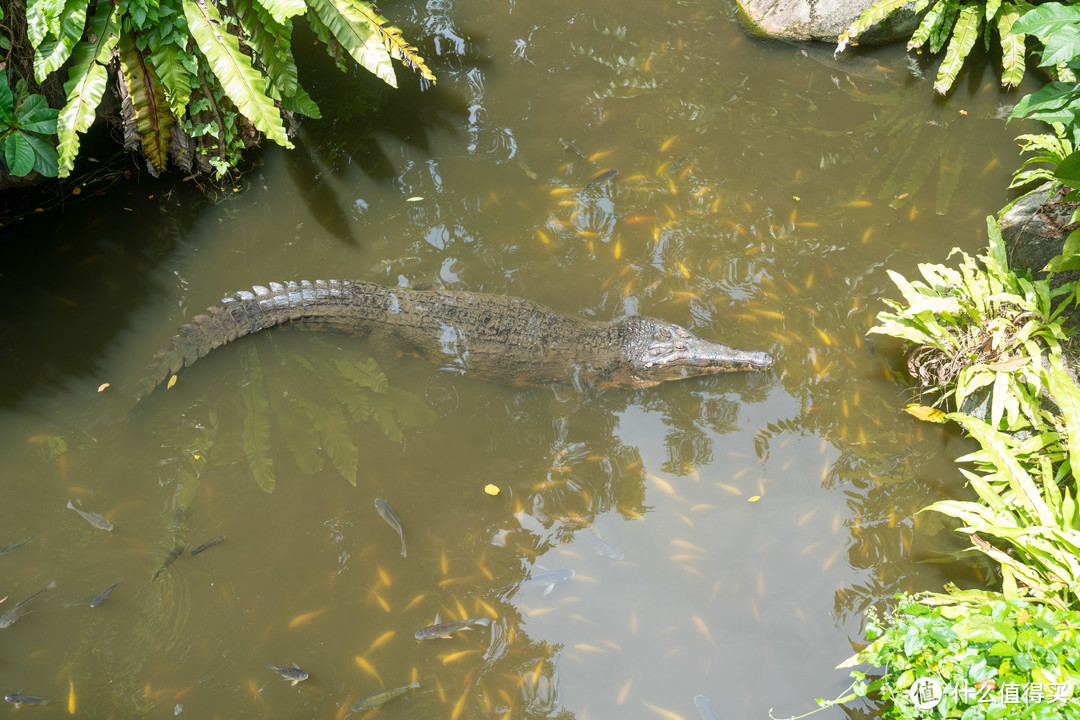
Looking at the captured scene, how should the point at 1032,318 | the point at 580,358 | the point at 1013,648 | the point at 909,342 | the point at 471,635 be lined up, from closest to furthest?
the point at 1013,648, the point at 471,635, the point at 1032,318, the point at 909,342, the point at 580,358

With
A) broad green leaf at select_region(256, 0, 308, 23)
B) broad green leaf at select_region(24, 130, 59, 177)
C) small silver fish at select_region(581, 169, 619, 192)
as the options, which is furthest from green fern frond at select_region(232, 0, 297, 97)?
small silver fish at select_region(581, 169, 619, 192)

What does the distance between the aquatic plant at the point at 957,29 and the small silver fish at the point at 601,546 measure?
560cm

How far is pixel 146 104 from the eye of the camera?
4.96m

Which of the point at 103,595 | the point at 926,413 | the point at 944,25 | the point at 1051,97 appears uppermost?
the point at 1051,97

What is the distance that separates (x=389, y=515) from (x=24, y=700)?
1969 mm

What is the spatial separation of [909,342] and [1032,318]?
27.4 inches

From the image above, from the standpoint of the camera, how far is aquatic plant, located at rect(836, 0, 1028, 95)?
6.05 metres

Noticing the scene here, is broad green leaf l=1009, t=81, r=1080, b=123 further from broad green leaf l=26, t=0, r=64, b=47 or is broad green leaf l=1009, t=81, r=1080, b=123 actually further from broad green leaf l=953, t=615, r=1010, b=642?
broad green leaf l=26, t=0, r=64, b=47

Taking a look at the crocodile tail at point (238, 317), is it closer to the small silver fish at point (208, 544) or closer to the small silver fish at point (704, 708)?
the small silver fish at point (208, 544)

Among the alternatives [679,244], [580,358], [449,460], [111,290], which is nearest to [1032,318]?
[679,244]

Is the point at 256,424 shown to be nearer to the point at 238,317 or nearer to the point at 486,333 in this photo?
the point at 238,317

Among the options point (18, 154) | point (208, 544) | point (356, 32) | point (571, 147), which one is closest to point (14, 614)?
point (208, 544)

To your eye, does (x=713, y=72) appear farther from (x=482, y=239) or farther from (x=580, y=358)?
(x=580, y=358)

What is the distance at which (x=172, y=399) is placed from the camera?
4445 mm
